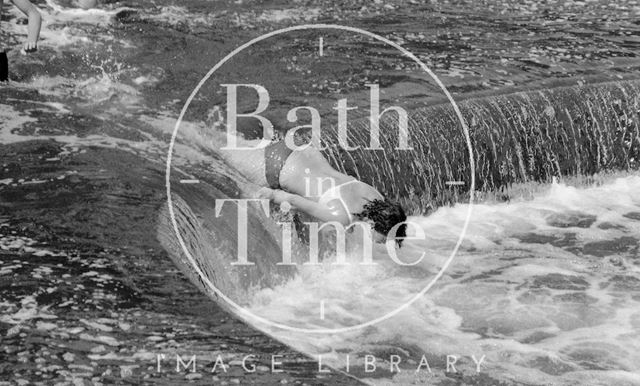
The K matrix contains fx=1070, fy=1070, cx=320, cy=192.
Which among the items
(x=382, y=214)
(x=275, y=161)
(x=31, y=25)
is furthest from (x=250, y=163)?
(x=31, y=25)

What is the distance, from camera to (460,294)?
741 cm

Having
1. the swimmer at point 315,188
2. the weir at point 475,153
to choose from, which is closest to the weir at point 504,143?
the weir at point 475,153

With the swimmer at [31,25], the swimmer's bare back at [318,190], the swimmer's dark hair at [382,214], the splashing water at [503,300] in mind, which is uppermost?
the swimmer at [31,25]

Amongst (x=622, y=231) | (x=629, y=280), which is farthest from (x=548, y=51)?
(x=629, y=280)

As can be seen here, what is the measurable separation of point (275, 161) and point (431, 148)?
2.48 metres

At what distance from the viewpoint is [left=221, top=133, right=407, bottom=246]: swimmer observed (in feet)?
21.6

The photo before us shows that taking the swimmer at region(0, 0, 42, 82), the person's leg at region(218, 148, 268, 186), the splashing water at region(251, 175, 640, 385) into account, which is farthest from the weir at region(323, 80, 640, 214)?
the swimmer at region(0, 0, 42, 82)

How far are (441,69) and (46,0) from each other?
4.97 m

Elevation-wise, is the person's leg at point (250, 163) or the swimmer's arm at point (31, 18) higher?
the swimmer's arm at point (31, 18)

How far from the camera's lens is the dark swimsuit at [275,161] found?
7406mm

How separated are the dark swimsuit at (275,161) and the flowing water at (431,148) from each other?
8.8 inches

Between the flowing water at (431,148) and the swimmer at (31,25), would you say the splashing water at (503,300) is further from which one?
the swimmer at (31,25)

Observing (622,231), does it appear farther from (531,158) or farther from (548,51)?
(548,51)

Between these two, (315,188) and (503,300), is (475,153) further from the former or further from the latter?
(315,188)
